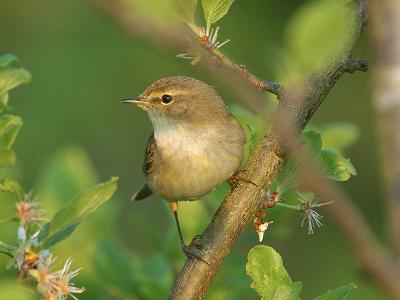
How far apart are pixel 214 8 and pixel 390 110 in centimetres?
105

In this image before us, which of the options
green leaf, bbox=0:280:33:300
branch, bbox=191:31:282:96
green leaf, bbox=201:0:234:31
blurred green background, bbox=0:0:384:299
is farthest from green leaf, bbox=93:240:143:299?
blurred green background, bbox=0:0:384:299

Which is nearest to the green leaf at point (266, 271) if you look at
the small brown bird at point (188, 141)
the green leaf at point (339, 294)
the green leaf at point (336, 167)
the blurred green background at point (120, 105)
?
the green leaf at point (339, 294)

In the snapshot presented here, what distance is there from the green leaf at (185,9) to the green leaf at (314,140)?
0.74 m

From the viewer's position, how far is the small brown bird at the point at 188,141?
3626 mm

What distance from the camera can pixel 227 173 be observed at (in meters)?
3.33

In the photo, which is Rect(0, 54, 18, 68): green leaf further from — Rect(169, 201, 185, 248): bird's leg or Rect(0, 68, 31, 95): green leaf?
Rect(169, 201, 185, 248): bird's leg

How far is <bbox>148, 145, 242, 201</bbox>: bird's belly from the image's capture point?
3.51 metres

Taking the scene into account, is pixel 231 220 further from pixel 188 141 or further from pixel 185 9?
pixel 188 141

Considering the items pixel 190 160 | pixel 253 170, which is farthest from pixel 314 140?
pixel 190 160

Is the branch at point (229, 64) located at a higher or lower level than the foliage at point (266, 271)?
higher

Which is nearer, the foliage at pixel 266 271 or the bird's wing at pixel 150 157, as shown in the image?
the foliage at pixel 266 271

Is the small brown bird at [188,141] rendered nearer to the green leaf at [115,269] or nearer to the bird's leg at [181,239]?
the bird's leg at [181,239]

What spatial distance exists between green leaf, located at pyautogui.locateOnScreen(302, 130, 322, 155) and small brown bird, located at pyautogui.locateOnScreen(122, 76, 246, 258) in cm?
99

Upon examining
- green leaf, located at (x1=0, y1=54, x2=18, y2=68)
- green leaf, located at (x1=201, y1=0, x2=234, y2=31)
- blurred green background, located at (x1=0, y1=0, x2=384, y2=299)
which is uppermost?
blurred green background, located at (x1=0, y1=0, x2=384, y2=299)
